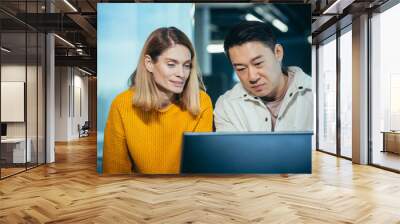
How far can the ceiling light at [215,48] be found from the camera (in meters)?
6.73

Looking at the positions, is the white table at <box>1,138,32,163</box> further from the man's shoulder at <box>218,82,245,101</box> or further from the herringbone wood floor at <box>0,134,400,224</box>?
the man's shoulder at <box>218,82,245,101</box>

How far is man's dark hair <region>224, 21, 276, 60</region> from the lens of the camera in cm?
673

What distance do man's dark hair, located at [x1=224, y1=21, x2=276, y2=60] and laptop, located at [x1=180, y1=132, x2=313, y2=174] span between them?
1.45 metres

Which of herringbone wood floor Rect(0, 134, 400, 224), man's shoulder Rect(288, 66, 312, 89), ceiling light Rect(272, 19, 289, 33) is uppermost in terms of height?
ceiling light Rect(272, 19, 289, 33)

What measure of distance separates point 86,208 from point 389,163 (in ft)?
19.7

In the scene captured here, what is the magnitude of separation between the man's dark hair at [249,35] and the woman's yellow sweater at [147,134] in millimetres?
1013

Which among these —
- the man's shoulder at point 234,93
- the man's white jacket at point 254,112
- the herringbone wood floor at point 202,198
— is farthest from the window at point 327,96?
the man's shoulder at point 234,93

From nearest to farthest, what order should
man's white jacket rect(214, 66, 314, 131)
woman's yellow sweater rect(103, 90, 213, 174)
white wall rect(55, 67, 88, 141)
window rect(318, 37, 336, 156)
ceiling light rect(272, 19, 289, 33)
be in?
woman's yellow sweater rect(103, 90, 213, 174) → man's white jacket rect(214, 66, 314, 131) → ceiling light rect(272, 19, 289, 33) → window rect(318, 37, 336, 156) → white wall rect(55, 67, 88, 141)

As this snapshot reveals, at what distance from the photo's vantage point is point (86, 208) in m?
4.57

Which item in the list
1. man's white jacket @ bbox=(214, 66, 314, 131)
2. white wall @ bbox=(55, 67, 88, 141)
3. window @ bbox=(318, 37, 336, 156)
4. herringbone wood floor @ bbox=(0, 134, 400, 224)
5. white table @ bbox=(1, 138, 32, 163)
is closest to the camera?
herringbone wood floor @ bbox=(0, 134, 400, 224)

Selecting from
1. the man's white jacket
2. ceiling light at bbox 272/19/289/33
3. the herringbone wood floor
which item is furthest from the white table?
ceiling light at bbox 272/19/289/33

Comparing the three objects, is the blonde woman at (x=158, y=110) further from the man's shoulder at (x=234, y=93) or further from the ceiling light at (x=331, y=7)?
the ceiling light at (x=331, y=7)

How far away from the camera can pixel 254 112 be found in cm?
667

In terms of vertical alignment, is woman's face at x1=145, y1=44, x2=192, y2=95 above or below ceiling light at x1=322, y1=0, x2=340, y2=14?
below
